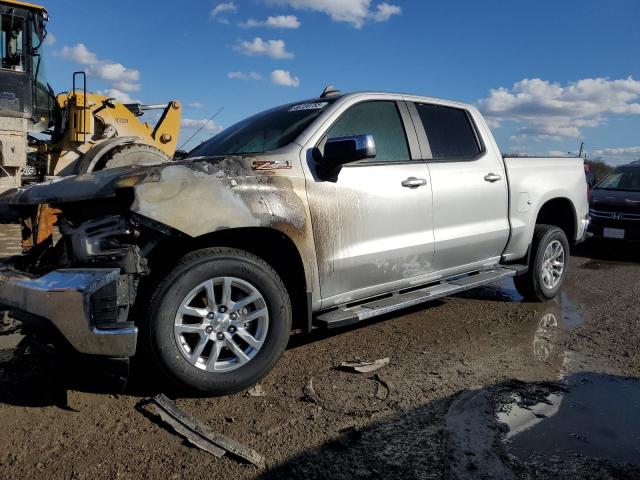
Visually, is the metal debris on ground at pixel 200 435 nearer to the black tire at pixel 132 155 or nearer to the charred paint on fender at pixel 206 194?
the charred paint on fender at pixel 206 194

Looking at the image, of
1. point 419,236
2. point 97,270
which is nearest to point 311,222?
point 419,236

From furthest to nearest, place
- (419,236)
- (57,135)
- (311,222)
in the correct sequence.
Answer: (57,135)
(419,236)
(311,222)

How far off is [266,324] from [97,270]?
1041 mm

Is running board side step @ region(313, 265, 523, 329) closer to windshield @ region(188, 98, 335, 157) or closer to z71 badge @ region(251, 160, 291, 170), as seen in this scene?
z71 badge @ region(251, 160, 291, 170)

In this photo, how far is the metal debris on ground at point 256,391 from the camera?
132 inches

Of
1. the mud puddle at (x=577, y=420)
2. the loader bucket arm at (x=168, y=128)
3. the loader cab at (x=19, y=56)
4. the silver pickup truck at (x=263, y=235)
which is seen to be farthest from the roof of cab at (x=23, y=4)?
the mud puddle at (x=577, y=420)

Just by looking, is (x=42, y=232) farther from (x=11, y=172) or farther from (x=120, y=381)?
(x=11, y=172)

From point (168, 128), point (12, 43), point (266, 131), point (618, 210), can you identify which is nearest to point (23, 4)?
point (12, 43)

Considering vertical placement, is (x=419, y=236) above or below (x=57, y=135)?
below

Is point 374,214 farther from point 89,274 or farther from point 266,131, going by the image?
point 89,274

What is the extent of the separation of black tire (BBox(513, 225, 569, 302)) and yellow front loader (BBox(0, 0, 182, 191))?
641 centimetres

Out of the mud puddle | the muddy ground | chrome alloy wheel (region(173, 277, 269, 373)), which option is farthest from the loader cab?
the mud puddle

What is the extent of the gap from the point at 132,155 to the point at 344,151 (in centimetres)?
724

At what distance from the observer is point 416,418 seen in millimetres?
3047
